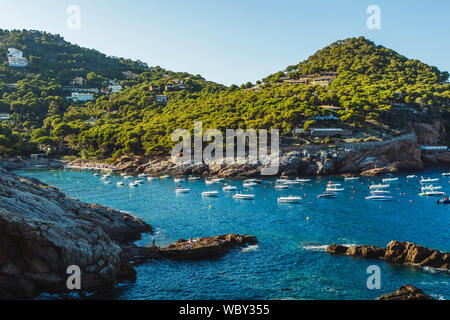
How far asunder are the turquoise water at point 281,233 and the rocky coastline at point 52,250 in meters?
1.53

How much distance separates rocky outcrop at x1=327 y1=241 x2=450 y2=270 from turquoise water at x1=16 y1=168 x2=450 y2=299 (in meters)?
1.06

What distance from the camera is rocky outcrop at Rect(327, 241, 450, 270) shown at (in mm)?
27828

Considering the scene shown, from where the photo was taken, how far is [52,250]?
73.5ft

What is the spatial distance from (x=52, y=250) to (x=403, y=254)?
28331mm

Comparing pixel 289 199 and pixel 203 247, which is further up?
pixel 289 199

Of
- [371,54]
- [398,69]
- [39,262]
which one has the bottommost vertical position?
[39,262]

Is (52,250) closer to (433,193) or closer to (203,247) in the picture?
(203,247)

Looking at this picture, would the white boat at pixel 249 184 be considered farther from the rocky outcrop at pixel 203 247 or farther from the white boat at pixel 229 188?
the rocky outcrop at pixel 203 247

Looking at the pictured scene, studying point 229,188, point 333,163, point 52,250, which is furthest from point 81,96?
point 52,250

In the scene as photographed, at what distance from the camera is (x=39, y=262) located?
22.1 m

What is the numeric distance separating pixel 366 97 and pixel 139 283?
354 feet

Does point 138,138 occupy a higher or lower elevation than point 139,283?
higher
